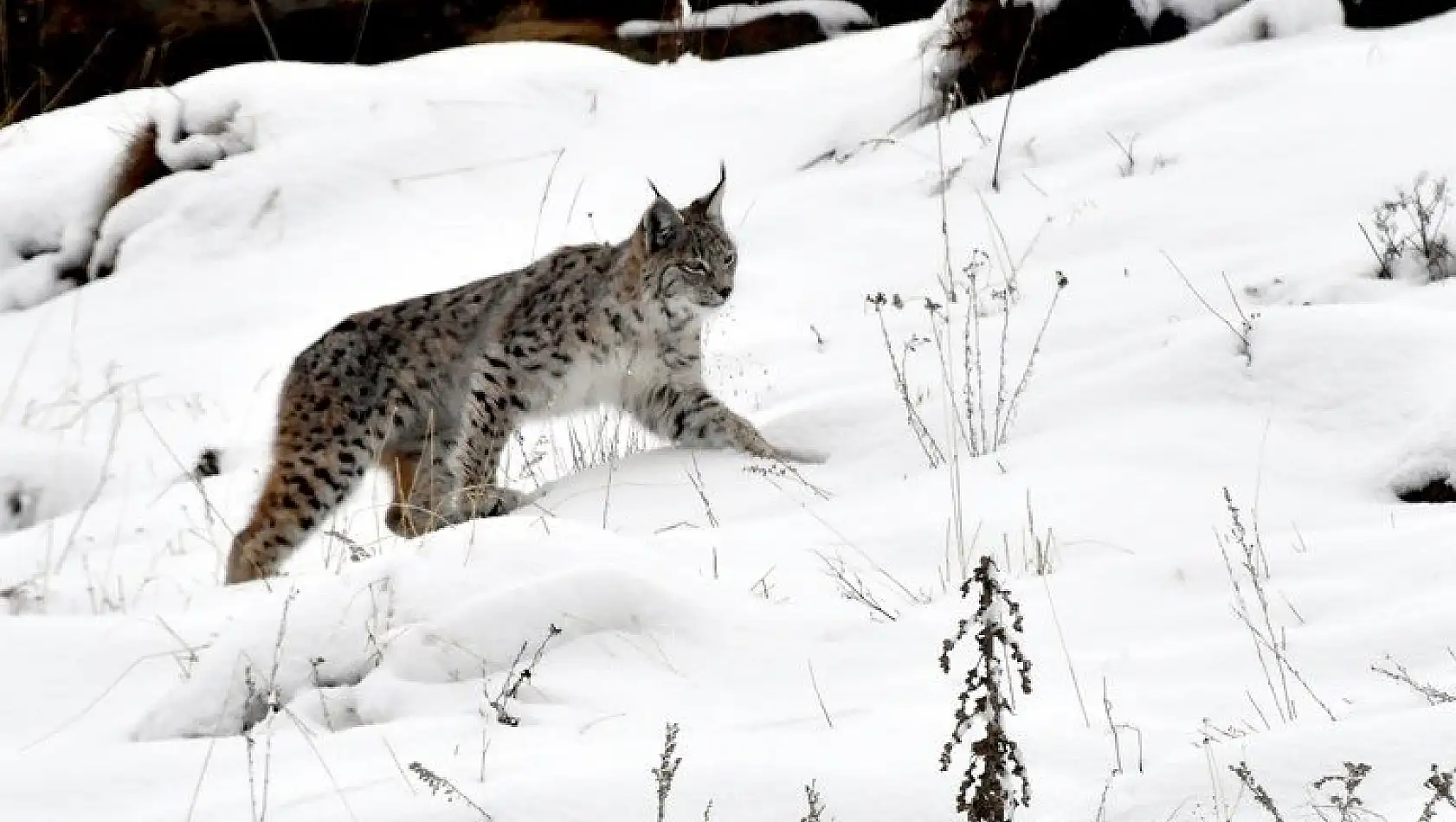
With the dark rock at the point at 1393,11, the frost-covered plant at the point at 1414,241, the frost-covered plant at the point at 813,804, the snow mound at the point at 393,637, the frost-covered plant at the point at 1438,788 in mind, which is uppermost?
the frost-covered plant at the point at 1438,788

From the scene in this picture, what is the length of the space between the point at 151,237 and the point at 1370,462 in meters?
7.97

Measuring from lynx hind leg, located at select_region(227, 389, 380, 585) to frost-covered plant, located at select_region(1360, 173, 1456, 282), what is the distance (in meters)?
3.91

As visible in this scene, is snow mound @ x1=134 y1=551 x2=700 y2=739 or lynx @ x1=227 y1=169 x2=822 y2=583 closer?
snow mound @ x1=134 y1=551 x2=700 y2=739

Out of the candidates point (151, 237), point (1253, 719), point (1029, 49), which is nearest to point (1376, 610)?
point (1253, 719)

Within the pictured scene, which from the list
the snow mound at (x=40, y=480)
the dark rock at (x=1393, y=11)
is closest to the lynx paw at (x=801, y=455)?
the snow mound at (x=40, y=480)

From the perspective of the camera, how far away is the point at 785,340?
8258 mm

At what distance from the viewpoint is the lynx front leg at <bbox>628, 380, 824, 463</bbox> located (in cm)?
659

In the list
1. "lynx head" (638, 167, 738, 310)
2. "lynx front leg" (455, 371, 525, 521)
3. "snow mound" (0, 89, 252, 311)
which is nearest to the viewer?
"lynx front leg" (455, 371, 525, 521)

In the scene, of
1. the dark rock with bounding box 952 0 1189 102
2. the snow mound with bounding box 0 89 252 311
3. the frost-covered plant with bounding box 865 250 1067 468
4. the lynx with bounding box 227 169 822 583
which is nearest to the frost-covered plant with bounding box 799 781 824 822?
the frost-covered plant with bounding box 865 250 1067 468

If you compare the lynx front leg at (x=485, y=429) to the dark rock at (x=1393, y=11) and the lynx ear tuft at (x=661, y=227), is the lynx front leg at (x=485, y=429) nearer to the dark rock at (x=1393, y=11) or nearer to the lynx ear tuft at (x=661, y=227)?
the lynx ear tuft at (x=661, y=227)

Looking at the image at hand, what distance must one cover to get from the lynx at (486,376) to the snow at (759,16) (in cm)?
618

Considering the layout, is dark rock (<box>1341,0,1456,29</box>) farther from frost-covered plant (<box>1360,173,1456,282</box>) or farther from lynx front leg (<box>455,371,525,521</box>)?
lynx front leg (<box>455,371,525,521</box>)

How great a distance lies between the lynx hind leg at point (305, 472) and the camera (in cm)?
684

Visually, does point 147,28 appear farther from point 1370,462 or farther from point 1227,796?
point 1227,796
